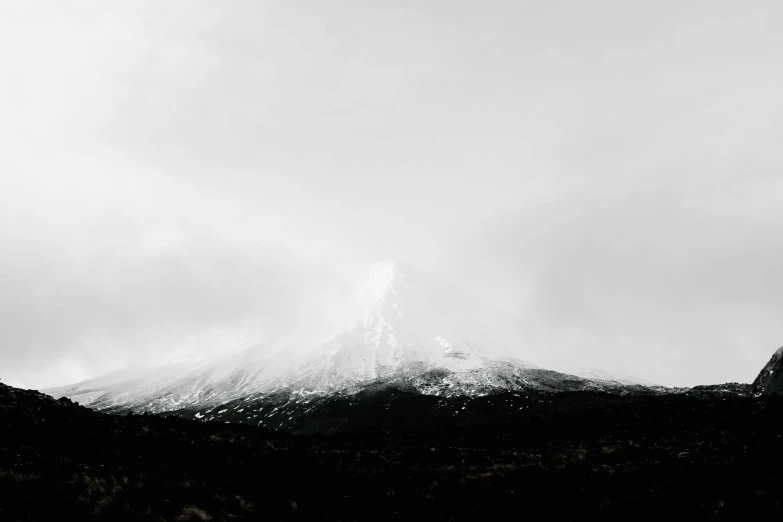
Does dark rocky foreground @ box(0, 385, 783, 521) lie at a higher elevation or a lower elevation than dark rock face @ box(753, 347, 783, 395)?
higher

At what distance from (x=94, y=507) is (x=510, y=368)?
177 m

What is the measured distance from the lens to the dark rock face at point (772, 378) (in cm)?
4353

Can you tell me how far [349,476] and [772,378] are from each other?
161 feet

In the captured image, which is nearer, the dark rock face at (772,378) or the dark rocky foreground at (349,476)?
the dark rocky foreground at (349,476)

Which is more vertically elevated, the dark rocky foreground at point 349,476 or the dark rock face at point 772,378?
the dark rocky foreground at point 349,476

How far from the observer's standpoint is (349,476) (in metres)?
22.7

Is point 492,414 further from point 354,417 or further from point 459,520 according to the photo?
point 459,520

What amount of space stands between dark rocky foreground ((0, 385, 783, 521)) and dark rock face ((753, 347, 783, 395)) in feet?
49.0

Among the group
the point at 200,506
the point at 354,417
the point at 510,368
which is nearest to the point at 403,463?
the point at 200,506

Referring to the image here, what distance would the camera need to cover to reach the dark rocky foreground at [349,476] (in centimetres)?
1548

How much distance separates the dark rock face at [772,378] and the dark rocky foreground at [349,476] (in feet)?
49.0

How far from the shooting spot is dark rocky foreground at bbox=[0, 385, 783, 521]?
15.5 metres

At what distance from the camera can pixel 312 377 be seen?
191 meters

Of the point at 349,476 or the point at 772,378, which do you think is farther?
the point at 772,378
